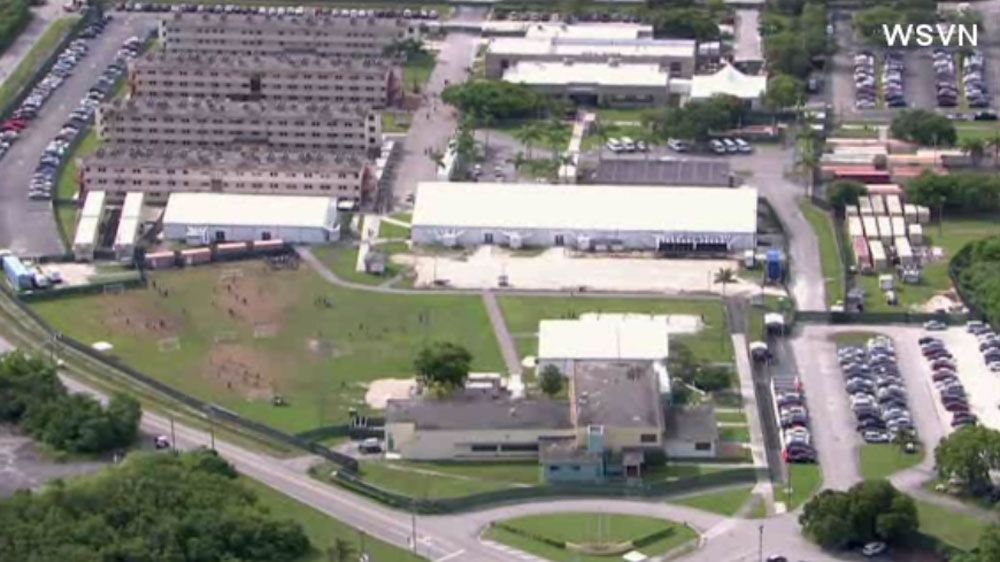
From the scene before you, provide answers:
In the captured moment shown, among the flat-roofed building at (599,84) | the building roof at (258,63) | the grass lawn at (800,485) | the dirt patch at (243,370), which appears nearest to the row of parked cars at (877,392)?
the grass lawn at (800,485)

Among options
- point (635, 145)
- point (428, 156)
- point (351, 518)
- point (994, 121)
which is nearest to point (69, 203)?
point (428, 156)

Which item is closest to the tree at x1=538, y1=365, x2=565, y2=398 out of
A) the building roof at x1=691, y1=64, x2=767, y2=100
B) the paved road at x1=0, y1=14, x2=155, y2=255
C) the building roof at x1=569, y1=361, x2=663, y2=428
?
the building roof at x1=569, y1=361, x2=663, y2=428

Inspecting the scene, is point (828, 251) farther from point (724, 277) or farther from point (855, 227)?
point (724, 277)

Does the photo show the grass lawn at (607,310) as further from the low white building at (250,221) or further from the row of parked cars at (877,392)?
the low white building at (250,221)

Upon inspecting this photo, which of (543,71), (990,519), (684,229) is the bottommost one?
(990,519)

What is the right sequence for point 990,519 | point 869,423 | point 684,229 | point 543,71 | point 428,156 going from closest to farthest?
point 990,519 → point 869,423 → point 684,229 → point 428,156 → point 543,71

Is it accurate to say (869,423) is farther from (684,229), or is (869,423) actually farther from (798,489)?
(684,229)
